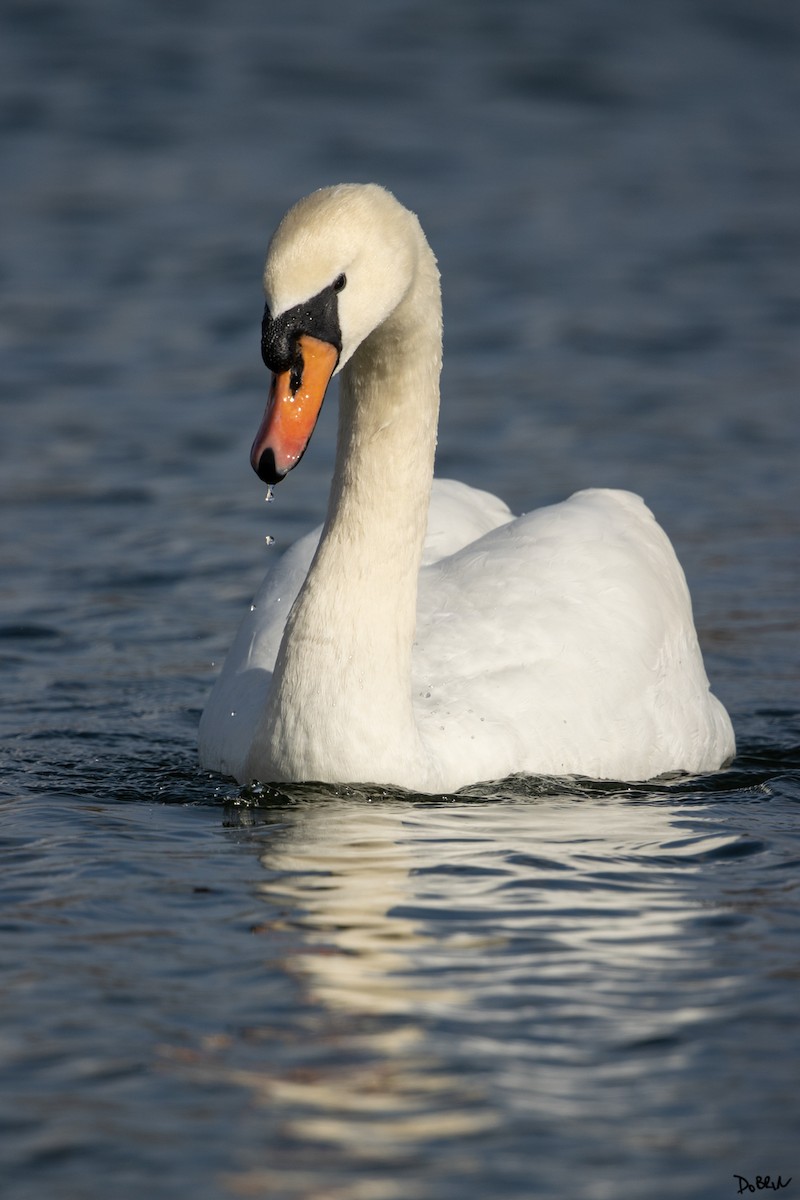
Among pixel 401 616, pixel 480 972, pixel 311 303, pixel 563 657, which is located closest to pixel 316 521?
pixel 563 657

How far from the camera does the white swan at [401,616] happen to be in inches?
260

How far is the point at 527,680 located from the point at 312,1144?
A: 10.1 ft

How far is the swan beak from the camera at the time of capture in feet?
20.8

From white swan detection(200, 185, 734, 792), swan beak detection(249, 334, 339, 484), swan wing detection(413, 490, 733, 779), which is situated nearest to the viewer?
swan beak detection(249, 334, 339, 484)

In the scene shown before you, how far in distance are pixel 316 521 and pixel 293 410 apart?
592cm

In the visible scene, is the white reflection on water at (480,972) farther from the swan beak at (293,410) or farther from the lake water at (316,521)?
the swan beak at (293,410)

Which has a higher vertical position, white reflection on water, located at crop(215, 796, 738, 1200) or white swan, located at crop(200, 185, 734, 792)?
white swan, located at crop(200, 185, 734, 792)

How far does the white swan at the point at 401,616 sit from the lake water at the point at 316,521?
21 cm

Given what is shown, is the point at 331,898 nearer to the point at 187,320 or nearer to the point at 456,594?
the point at 456,594

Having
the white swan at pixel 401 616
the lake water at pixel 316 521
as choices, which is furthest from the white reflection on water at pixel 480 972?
the white swan at pixel 401 616

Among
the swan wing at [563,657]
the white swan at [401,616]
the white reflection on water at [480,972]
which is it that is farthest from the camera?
the swan wing at [563,657]

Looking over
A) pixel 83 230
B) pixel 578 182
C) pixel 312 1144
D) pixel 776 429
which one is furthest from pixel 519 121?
pixel 312 1144

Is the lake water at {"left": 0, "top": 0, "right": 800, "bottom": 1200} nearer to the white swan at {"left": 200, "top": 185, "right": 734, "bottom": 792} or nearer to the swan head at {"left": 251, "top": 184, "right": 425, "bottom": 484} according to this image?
the white swan at {"left": 200, "top": 185, "right": 734, "bottom": 792}

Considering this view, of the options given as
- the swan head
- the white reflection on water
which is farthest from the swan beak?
the white reflection on water
